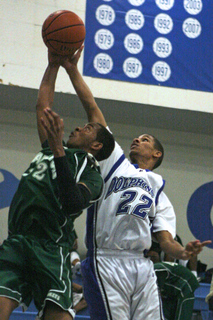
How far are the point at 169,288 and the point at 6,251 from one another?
7.42 ft

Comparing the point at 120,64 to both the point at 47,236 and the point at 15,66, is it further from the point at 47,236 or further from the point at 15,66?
the point at 47,236

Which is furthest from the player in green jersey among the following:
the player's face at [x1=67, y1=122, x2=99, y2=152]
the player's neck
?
the player's neck

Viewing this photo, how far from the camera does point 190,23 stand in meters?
7.53

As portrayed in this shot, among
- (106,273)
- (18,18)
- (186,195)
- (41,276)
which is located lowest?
(186,195)

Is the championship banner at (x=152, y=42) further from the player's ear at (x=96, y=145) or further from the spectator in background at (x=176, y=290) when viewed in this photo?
the player's ear at (x=96, y=145)

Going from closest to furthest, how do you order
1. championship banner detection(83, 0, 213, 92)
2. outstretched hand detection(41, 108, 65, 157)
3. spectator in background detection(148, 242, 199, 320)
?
1. outstretched hand detection(41, 108, 65, 157)
2. spectator in background detection(148, 242, 199, 320)
3. championship banner detection(83, 0, 213, 92)

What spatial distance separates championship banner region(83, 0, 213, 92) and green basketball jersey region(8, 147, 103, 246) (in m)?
4.53

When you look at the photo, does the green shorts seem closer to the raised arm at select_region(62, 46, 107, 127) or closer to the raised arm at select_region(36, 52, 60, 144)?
the raised arm at select_region(36, 52, 60, 144)

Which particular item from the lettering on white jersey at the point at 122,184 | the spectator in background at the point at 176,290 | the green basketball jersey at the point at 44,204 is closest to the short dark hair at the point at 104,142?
the lettering on white jersey at the point at 122,184

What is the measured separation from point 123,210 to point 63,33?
146 centimetres

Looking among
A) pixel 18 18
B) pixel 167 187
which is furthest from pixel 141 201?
pixel 167 187

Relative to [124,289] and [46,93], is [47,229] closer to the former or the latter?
[124,289]

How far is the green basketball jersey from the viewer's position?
2.74 meters

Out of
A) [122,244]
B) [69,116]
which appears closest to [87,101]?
[122,244]
